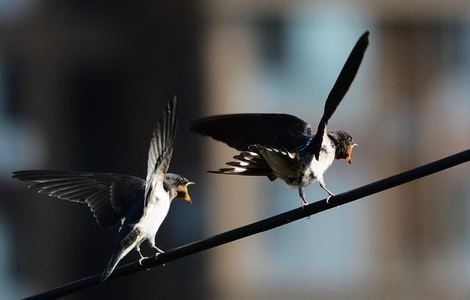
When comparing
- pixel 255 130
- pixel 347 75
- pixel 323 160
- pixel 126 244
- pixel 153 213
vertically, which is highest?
pixel 347 75

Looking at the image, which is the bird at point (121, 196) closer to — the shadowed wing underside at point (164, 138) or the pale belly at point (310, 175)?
the shadowed wing underside at point (164, 138)

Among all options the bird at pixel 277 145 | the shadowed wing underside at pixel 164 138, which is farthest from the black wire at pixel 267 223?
the bird at pixel 277 145

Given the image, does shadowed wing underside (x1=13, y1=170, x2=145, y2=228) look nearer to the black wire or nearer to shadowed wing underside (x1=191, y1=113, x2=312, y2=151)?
shadowed wing underside (x1=191, y1=113, x2=312, y2=151)

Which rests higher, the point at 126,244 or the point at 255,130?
the point at 255,130

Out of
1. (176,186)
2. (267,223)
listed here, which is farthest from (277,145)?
(267,223)

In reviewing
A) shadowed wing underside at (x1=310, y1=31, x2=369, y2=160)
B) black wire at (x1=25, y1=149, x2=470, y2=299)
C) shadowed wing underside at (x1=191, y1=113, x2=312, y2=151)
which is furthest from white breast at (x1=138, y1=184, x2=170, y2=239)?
black wire at (x1=25, y1=149, x2=470, y2=299)

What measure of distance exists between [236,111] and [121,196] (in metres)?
14.5

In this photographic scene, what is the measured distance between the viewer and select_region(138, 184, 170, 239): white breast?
6.27 metres

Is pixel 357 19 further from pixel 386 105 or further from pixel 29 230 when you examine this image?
pixel 29 230

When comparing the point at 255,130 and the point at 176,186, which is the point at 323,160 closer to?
the point at 255,130

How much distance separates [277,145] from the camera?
633 centimetres

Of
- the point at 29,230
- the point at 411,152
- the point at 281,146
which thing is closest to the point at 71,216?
the point at 29,230

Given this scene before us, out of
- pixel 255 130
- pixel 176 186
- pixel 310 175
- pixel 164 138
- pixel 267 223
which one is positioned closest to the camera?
pixel 267 223

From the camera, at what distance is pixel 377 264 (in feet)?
73.2
